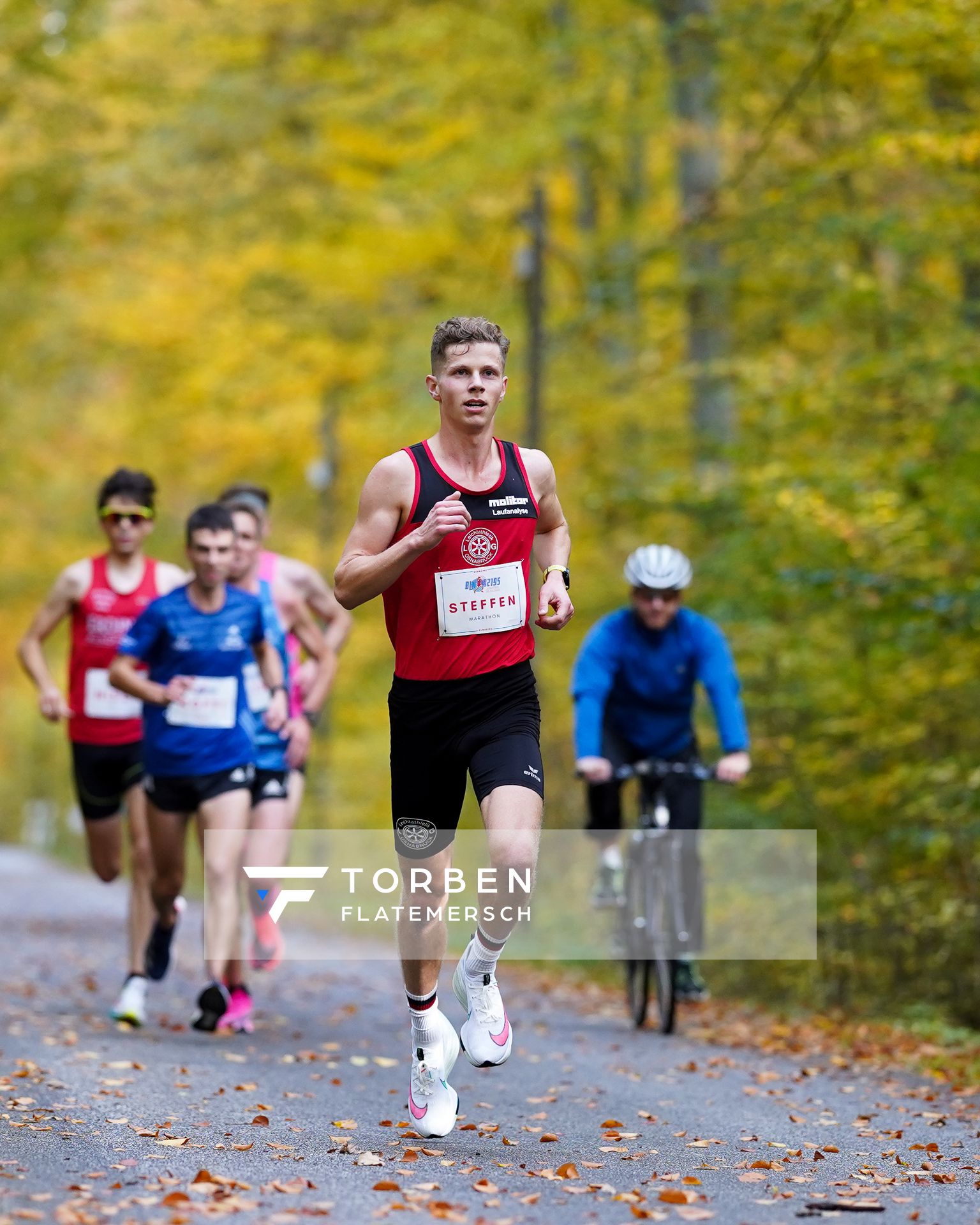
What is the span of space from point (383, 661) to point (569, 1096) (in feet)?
62.4

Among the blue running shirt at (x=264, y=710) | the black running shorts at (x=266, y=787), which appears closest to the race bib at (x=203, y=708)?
the blue running shirt at (x=264, y=710)

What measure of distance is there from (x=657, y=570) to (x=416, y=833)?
3.84 meters

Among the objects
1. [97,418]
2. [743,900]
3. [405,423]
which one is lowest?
[743,900]

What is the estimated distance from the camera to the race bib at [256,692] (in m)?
9.91

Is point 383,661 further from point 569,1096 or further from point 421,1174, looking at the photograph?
point 421,1174

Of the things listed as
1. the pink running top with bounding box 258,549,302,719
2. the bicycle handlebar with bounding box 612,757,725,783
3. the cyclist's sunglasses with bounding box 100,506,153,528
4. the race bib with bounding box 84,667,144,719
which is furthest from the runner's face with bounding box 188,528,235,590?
the bicycle handlebar with bounding box 612,757,725,783

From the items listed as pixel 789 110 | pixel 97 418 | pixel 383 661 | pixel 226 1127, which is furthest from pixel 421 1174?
pixel 97 418

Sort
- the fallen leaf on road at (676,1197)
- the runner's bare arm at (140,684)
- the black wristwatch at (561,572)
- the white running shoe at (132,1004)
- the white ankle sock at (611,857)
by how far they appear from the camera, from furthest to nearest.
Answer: the white ankle sock at (611,857) → the white running shoe at (132,1004) → the runner's bare arm at (140,684) → the black wristwatch at (561,572) → the fallen leaf on road at (676,1197)

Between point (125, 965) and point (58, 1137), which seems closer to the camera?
point (58, 1137)

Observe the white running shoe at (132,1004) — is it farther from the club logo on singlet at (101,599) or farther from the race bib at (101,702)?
the club logo on singlet at (101,599)

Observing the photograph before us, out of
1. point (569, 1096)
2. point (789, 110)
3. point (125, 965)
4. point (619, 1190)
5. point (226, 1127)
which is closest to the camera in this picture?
point (619, 1190)

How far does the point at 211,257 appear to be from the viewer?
26.6 meters

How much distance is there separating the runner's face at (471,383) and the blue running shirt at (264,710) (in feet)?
12.1

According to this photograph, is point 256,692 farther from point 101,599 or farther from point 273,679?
point 101,599
